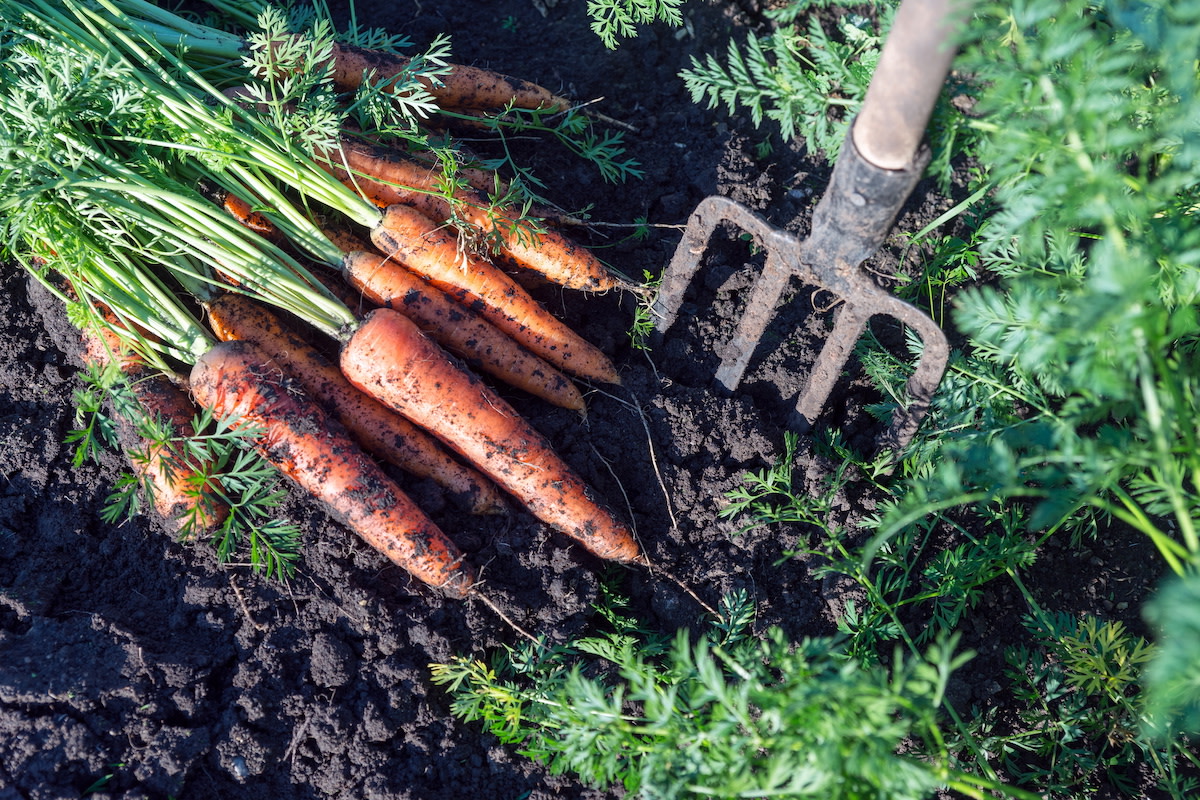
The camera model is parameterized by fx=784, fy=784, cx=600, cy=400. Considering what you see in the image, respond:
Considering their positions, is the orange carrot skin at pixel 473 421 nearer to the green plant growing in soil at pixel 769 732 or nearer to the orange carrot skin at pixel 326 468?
the orange carrot skin at pixel 326 468

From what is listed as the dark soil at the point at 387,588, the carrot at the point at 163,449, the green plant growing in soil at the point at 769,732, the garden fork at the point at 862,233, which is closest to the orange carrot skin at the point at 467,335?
the dark soil at the point at 387,588

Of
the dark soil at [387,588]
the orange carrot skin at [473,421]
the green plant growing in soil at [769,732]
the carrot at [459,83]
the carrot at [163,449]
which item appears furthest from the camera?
the carrot at [459,83]

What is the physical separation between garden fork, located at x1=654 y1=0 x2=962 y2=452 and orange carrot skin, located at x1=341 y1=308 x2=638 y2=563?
65 centimetres

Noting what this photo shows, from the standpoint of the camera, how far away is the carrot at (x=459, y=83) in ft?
9.50

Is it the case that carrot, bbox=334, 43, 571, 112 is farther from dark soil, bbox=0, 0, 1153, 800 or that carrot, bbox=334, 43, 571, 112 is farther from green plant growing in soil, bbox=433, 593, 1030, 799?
green plant growing in soil, bbox=433, 593, 1030, 799

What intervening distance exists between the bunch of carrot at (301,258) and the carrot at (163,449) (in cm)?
3

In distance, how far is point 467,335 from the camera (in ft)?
9.18

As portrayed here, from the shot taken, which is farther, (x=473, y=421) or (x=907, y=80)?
A: (x=473, y=421)

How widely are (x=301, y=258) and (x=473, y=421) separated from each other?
0.94m

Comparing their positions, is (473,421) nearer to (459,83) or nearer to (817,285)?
(817,285)

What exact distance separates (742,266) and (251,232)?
5.65 feet

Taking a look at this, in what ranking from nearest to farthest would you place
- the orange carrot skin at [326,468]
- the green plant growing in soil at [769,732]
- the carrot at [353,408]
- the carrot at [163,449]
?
1. the green plant growing in soil at [769,732]
2. the carrot at [163,449]
3. the orange carrot skin at [326,468]
4. the carrot at [353,408]

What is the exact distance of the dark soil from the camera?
2.19m

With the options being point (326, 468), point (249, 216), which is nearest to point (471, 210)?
point (249, 216)
